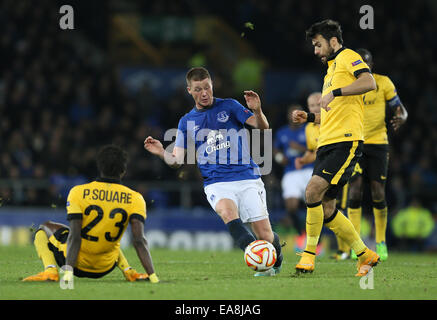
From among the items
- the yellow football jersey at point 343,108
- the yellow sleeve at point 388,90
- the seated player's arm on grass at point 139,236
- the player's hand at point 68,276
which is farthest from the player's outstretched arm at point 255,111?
the yellow sleeve at point 388,90

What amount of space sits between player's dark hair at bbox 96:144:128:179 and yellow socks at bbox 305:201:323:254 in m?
2.06

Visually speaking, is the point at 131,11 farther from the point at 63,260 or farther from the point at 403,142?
the point at 63,260

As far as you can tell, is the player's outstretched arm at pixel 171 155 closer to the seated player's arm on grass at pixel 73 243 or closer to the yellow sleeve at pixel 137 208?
the yellow sleeve at pixel 137 208

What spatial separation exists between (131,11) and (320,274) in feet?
54.1

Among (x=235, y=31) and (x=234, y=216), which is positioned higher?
(x=235, y=31)

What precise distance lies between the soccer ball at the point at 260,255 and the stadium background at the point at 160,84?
579 cm

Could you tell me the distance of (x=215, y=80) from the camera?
788 inches

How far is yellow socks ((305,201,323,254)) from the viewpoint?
7773mm

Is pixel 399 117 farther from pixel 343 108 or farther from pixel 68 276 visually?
pixel 68 276

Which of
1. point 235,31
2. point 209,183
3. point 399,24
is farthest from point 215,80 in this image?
point 209,183

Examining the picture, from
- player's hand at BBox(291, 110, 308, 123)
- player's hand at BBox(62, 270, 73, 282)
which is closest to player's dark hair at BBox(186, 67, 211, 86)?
player's hand at BBox(291, 110, 308, 123)

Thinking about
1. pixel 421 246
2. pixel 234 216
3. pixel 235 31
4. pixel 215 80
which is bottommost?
pixel 421 246

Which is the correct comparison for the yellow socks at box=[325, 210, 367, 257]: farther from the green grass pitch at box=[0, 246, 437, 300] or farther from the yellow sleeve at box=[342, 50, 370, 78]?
the yellow sleeve at box=[342, 50, 370, 78]

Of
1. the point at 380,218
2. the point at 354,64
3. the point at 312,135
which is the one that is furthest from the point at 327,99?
the point at 312,135
